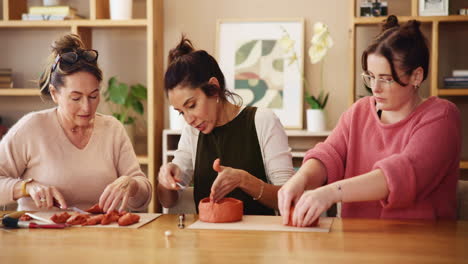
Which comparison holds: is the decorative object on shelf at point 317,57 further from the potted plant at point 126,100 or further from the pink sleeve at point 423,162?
the pink sleeve at point 423,162

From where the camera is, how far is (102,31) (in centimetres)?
414

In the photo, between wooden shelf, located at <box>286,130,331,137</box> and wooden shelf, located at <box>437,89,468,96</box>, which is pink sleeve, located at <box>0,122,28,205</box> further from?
wooden shelf, located at <box>437,89,468,96</box>

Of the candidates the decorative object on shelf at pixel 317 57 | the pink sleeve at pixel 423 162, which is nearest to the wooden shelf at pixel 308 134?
the decorative object on shelf at pixel 317 57

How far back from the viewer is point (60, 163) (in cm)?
225

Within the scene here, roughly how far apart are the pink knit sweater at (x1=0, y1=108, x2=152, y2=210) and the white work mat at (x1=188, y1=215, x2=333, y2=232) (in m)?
0.53

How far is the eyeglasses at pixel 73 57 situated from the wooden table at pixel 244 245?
0.78 m

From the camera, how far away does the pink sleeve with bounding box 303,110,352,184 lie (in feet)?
6.49

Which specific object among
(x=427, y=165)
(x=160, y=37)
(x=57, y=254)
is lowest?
(x=57, y=254)

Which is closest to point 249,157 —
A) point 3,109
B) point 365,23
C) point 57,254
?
point 57,254

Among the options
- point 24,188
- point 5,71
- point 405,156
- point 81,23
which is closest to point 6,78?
point 5,71

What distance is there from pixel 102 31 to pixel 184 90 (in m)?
2.28

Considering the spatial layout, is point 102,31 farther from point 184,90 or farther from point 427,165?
point 427,165

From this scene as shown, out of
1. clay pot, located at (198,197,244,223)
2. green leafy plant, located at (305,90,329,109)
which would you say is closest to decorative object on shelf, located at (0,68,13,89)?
green leafy plant, located at (305,90,329,109)

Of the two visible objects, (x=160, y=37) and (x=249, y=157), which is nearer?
(x=249, y=157)
